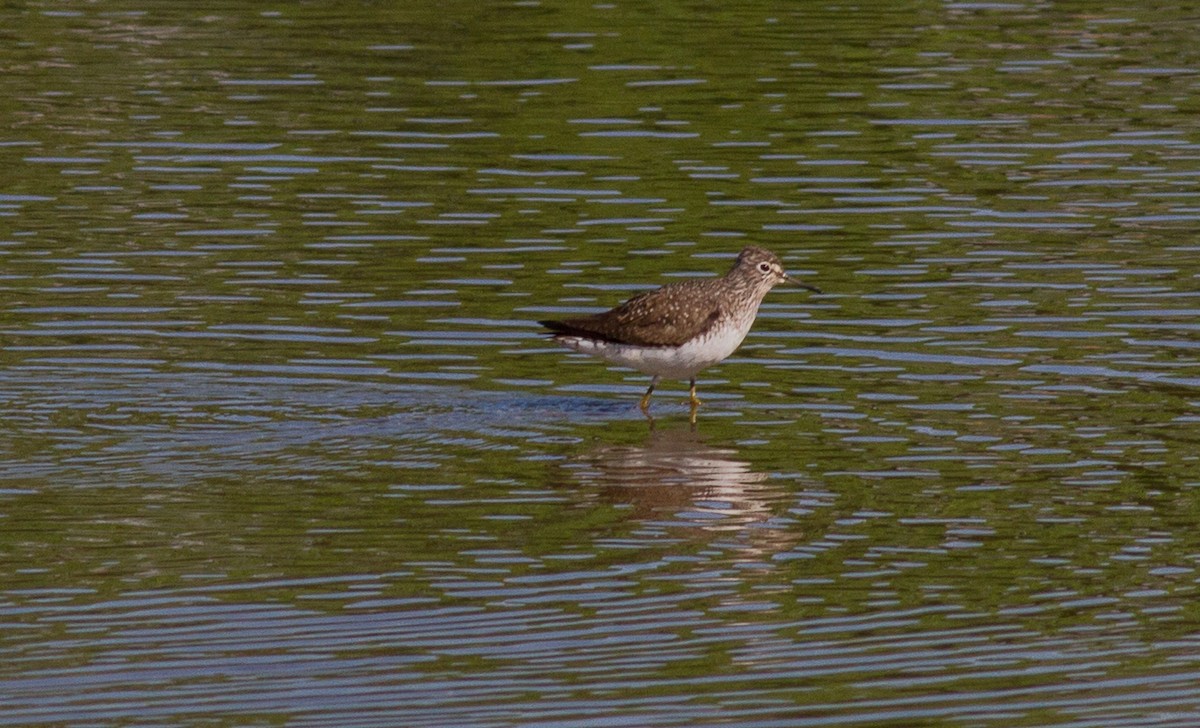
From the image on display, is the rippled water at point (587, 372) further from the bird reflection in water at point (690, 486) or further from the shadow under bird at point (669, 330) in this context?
the shadow under bird at point (669, 330)

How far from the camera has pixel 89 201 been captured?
73.6 ft

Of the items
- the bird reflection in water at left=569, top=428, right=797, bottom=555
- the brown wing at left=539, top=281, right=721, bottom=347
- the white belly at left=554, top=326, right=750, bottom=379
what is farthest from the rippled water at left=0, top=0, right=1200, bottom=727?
the brown wing at left=539, top=281, right=721, bottom=347

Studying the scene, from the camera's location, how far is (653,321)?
55.5 feet

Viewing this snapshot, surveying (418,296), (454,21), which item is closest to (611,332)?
(418,296)

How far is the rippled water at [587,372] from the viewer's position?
11352 millimetres

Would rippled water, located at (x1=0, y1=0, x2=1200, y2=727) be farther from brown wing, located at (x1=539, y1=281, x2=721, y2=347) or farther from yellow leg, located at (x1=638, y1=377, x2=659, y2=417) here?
brown wing, located at (x1=539, y1=281, x2=721, y2=347)

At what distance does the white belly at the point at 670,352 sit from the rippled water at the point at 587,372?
40 centimetres

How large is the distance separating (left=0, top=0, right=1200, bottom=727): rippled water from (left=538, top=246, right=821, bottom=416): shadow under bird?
457mm

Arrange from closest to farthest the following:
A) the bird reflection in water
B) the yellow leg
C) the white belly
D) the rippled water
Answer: the rippled water
the bird reflection in water
the white belly
the yellow leg

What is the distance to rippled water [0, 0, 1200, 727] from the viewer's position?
11.4m

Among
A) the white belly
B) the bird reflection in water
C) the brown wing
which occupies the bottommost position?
the bird reflection in water

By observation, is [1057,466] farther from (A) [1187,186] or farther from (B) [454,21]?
(B) [454,21]

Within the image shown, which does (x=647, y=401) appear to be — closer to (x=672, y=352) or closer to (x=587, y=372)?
(x=672, y=352)

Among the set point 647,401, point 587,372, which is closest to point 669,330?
point 647,401
